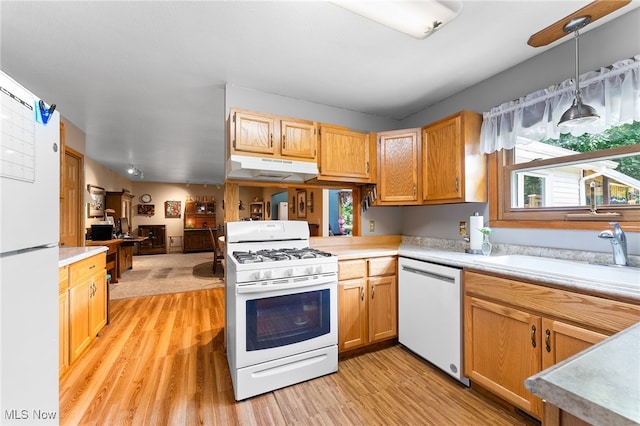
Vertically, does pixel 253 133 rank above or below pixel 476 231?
above

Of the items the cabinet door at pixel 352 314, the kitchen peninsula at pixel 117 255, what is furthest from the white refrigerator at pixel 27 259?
the kitchen peninsula at pixel 117 255

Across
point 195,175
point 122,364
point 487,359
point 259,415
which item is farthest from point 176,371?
point 195,175

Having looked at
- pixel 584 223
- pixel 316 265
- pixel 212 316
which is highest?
pixel 584 223

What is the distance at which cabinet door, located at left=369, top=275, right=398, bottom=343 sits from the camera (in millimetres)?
2398

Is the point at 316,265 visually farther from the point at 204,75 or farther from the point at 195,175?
the point at 195,175

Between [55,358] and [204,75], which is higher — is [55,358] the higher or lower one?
the lower one

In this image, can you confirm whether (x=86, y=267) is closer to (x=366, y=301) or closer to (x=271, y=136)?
(x=271, y=136)

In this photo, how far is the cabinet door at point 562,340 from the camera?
1297 millimetres

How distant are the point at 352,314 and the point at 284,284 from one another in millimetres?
755

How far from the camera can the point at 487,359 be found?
1.75m

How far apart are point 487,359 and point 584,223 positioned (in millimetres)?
1089

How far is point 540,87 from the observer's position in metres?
2.03

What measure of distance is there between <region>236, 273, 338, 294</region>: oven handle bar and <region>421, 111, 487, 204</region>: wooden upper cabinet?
4.06 ft

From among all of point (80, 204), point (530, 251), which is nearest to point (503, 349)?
point (530, 251)
